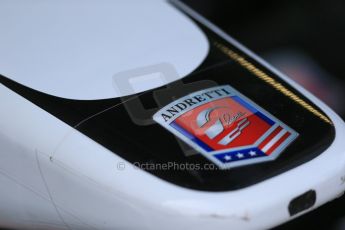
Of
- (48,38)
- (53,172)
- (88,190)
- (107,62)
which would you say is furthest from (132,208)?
(48,38)

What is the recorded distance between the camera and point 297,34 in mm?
4078

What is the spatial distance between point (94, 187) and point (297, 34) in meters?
2.64

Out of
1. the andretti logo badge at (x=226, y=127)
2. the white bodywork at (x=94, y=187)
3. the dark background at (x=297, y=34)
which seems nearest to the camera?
the white bodywork at (x=94, y=187)

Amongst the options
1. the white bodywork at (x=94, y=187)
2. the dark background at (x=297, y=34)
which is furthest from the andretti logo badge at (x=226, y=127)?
the dark background at (x=297, y=34)

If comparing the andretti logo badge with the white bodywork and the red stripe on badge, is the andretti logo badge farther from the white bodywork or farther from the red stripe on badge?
the white bodywork

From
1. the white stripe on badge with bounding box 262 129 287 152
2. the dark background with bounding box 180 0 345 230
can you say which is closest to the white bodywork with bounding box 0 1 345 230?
the white stripe on badge with bounding box 262 129 287 152

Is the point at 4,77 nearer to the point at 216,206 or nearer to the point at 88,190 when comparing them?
the point at 88,190

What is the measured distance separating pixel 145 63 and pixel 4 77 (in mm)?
493

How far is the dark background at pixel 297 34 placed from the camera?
3.71 m

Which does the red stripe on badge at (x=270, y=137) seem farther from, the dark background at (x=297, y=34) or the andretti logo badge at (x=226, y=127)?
the dark background at (x=297, y=34)

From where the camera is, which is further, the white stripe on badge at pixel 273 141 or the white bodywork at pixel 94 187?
the white stripe on badge at pixel 273 141

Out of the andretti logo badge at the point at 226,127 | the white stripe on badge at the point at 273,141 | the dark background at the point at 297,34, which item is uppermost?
the andretti logo badge at the point at 226,127

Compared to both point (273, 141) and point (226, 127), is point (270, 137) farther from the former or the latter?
point (226, 127)

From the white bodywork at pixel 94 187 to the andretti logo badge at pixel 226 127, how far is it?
0.11 meters
